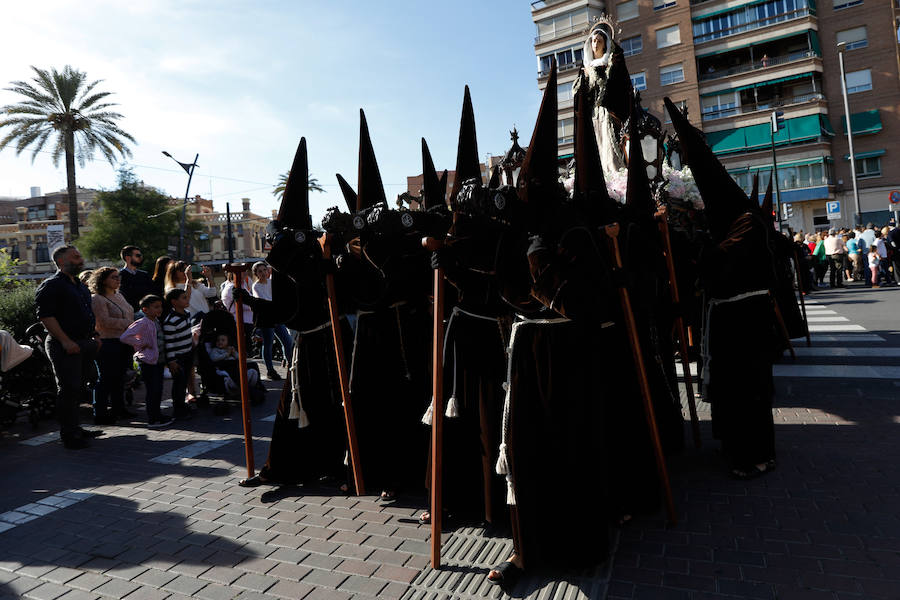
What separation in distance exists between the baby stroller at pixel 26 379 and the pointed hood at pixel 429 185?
5503 mm

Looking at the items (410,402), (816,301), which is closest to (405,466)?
(410,402)

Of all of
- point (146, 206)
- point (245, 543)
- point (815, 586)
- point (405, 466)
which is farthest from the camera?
point (146, 206)

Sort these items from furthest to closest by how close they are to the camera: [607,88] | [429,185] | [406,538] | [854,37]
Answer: [854,37] < [607,88] < [429,185] < [406,538]

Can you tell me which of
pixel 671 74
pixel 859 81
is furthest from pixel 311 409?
pixel 859 81

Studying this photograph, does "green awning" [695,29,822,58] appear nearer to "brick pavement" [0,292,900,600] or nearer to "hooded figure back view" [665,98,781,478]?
"brick pavement" [0,292,900,600]

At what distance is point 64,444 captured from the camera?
6.75m

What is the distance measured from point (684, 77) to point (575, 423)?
43580mm

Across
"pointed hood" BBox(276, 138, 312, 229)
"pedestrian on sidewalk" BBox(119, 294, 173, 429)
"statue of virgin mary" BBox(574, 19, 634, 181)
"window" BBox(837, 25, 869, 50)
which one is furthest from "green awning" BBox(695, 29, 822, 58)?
"pointed hood" BBox(276, 138, 312, 229)

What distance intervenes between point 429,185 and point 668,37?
42499 mm

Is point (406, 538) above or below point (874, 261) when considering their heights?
below

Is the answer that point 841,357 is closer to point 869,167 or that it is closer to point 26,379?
point 26,379

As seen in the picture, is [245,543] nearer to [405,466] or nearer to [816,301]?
[405,466]

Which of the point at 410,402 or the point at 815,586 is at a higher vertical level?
the point at 410,402

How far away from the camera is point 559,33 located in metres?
42.3
